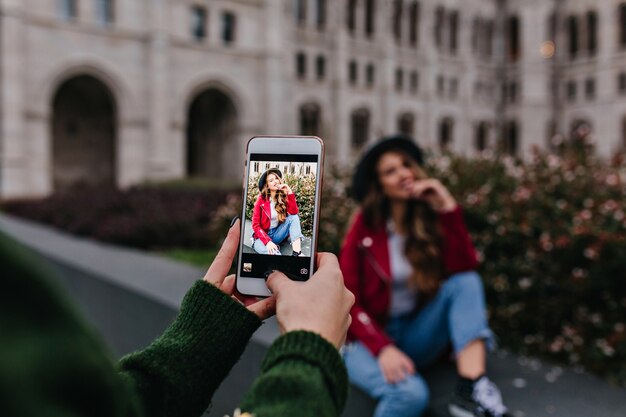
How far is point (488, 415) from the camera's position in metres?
2.74

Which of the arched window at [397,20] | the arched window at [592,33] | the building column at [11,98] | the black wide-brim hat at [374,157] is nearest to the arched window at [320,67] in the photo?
the arched window at [397,20]

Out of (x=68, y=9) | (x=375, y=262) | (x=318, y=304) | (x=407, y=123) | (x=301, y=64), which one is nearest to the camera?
(x=318, y=304)

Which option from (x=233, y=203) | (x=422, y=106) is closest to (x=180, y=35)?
(x=422, y=106)

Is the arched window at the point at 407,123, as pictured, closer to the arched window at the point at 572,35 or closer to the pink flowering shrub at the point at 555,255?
the arched window at the point at 572,35

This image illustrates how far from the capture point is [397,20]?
41.0 m

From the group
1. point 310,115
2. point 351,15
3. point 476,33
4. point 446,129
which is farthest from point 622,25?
point 310,115

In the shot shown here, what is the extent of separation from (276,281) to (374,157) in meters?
2.41

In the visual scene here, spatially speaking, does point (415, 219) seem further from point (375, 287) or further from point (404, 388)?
point (404, 388)

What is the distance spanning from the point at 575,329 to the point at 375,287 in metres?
1.77

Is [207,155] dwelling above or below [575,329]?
above

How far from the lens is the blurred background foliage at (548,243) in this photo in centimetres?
409

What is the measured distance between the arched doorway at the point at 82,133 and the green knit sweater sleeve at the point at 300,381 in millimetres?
29058

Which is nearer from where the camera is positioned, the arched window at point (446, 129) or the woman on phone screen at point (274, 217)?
the woman on phone screen at point (274, 217)

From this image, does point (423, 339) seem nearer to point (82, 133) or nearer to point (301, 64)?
point (82, 133)
